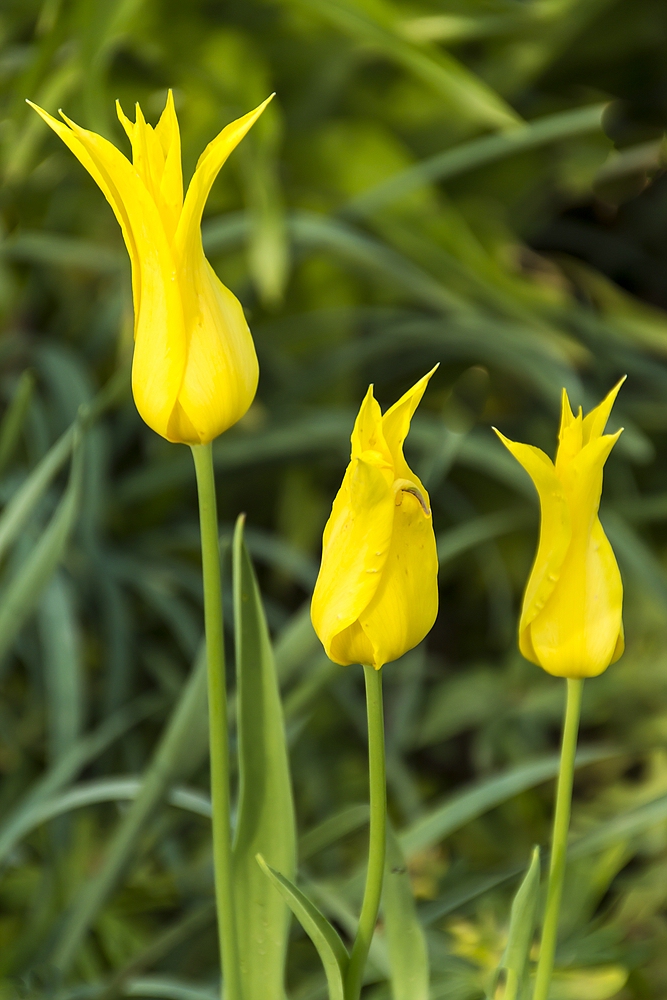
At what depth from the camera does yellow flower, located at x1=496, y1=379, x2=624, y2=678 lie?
0.20 meters

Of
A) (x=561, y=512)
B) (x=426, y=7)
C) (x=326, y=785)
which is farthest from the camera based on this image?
(x=426, y=7)

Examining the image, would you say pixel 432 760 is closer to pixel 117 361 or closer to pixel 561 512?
pixel 117 361

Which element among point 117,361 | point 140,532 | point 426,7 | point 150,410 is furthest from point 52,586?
point 426,7

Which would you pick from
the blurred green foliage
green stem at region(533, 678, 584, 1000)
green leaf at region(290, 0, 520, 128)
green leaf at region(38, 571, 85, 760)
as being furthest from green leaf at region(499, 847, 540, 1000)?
green leaf at region(290, 0, 520, 128)

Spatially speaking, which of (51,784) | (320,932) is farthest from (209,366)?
(51,784)

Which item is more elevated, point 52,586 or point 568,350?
point 568,350

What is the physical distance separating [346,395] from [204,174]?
63 centimetres

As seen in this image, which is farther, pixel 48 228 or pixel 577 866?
pixel 48 228

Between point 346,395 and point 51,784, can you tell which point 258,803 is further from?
point 346,395

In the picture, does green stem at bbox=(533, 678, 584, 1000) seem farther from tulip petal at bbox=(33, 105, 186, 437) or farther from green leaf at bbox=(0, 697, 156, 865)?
green leaf at bbox=(0, 697, 156, 865)

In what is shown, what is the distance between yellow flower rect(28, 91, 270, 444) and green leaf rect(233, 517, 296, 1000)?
61mm

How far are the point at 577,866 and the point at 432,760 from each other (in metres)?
0.33

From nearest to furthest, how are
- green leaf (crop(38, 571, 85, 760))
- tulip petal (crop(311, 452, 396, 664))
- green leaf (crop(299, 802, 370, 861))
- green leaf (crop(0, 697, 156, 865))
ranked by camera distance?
tulip petal (crop(311, 452, 396, 664)), green leaf (crop(299, 802, 370, 861)), green leaf (crop(0, 697, 156, 865)), green leaf (crop(38, 571, 85, 760))

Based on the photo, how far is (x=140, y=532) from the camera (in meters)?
0.77
